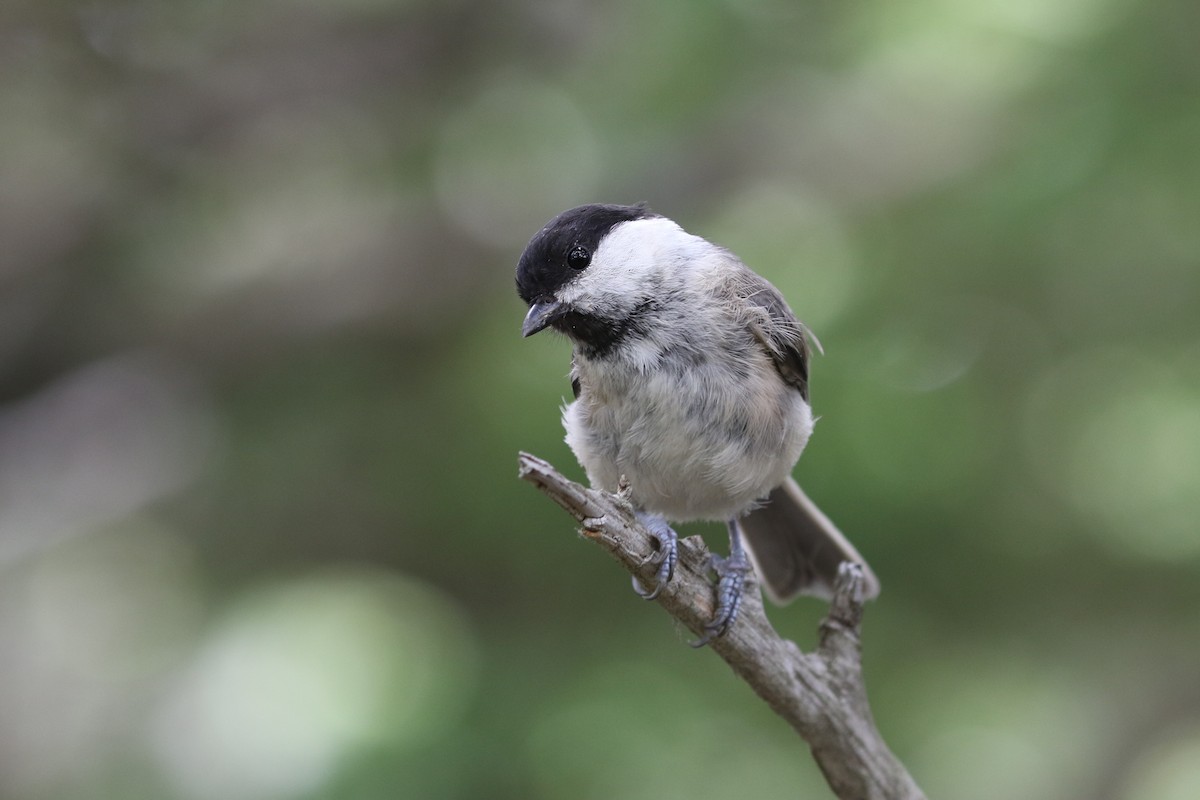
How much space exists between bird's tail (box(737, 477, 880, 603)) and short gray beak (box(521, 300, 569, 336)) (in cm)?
54

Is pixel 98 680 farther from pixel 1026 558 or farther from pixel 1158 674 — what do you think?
pixel 1158 674

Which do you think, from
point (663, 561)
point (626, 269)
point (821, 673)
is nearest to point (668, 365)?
point (626, 269)

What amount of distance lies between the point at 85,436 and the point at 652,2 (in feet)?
6.66

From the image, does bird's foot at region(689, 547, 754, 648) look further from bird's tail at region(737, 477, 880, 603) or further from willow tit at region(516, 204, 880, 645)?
bird's tail at region(737, 477, 880, 603)

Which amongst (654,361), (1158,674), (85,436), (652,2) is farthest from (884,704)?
(85,436)

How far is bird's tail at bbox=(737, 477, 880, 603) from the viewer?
6.11ft

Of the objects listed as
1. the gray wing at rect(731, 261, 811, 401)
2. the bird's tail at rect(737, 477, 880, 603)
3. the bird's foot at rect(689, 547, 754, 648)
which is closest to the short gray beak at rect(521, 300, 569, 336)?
the gray wing at rect(731, 261, 811, 401)

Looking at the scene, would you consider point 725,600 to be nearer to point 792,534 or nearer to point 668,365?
point 668,365

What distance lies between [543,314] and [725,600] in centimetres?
47

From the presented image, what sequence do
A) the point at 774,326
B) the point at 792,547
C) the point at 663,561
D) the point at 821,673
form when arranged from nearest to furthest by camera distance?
1. the point at 663,561
2. the point at 821,673
3. the point at 774,326
4. the point at 792,547

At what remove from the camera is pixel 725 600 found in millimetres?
1441

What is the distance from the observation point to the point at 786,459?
166 centimetres

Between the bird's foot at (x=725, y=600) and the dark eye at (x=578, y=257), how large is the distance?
46cm

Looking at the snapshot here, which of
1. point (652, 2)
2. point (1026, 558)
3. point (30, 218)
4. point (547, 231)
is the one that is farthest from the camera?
point (30, 218)
